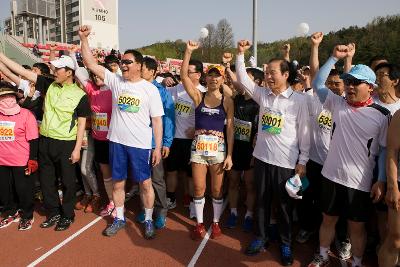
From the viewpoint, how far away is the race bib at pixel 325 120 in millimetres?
4039

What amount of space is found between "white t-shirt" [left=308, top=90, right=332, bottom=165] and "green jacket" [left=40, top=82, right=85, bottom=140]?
308 cm

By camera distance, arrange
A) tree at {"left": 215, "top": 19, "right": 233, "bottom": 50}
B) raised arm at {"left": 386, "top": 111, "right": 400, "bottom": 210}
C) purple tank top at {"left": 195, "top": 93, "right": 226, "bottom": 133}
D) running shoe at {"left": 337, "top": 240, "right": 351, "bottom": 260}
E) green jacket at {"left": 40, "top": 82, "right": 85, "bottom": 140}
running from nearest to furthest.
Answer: raised arm at {"left": 386, "top": 111, "right": 400, "bottom": 210} → running shoe at {"left": 337, "top": 240, "right": 351, "bottom": 260} → purple tank top at {"left": 195, "top": 93, "right": 226, "bottom": 133} → green jacket at {"left": 40, "top": 82, "right": 85, "bottom": 140} → tree at {"left": 215, "top": 19, "right": 233, "bottom": 50}

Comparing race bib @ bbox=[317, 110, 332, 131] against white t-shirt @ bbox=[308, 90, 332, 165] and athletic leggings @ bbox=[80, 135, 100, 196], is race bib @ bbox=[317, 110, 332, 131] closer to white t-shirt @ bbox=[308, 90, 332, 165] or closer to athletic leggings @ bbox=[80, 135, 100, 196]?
white t-shirt @ bbox=[308, 90, 332, 165]

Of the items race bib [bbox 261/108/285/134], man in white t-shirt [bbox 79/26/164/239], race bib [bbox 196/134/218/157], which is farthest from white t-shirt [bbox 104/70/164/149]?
race bib [bbox 261/108/285/134]

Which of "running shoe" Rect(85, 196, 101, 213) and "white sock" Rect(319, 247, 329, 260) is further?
"running shoe" Rect(85, 196, 101, 213)

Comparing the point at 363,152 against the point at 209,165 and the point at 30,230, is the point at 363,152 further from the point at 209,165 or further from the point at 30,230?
the point at 30,230

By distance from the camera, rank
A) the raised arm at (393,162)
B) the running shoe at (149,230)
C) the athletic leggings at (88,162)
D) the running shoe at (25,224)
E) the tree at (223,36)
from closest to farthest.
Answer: the raised arm at (393,162), the running shoe at (149,230), the running shoe at (25,224), the athletic leggings at (88,162), the tree at (223,36)

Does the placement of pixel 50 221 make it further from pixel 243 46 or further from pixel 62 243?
pixel 243 46

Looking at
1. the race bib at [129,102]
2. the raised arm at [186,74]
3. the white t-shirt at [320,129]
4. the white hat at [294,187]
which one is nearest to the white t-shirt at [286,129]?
the white hat at [294,187]

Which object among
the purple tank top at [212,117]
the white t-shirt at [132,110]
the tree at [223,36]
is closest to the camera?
the white t-shirt at [132,110]

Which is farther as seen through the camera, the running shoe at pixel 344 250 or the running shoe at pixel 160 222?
the running shoe at pixel 160 222

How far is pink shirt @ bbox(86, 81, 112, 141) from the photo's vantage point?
186 inches

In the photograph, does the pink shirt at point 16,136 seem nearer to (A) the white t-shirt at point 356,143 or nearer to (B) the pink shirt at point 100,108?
(B) the pink shirt at point 100,108

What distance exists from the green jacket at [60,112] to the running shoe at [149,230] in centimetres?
156
